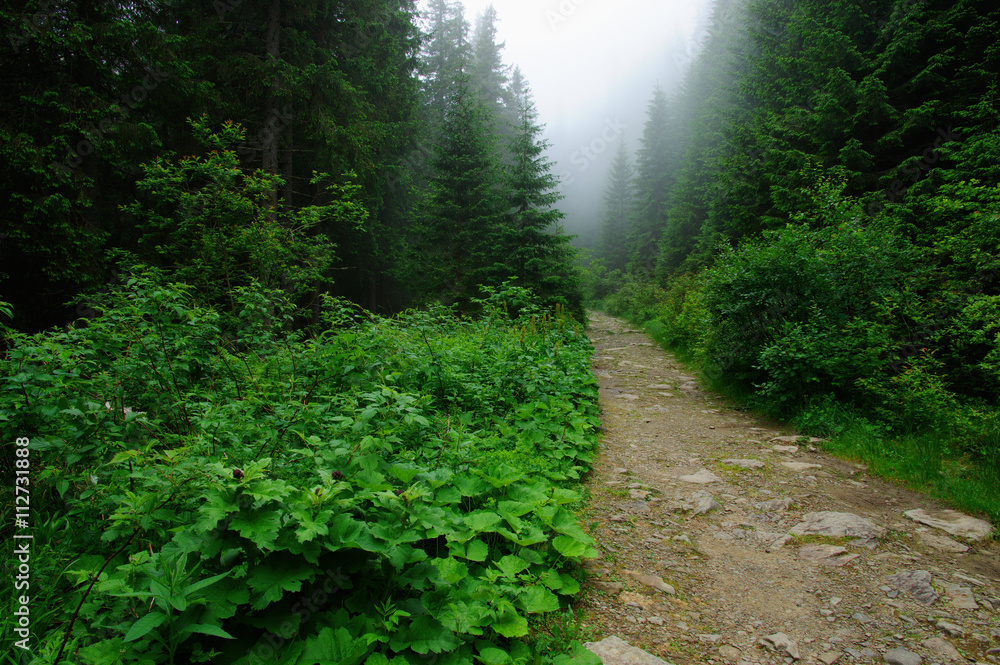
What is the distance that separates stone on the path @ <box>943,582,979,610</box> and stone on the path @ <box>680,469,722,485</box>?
66.4 inches

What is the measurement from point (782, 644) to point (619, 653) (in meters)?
0.86

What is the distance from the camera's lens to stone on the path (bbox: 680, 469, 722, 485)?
4.07 metres

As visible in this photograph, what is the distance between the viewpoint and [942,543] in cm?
293

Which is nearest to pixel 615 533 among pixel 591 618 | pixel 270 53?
pixel 591 618

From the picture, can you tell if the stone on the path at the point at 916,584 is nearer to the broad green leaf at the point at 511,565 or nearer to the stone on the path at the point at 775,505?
the stone on the path at the point at 775,505

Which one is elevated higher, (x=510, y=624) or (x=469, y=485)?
(x=469, y=485)

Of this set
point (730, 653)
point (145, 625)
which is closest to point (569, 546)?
point (730, 653)

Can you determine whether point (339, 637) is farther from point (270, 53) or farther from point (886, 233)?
point (270, 53)

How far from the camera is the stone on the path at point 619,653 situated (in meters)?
1.99

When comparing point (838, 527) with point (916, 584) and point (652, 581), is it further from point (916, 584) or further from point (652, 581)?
point (652, 581)

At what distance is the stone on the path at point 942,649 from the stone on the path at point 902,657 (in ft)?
0.33

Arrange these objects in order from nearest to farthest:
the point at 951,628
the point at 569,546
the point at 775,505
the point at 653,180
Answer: the point at 951,628, the point at 569,546, the point at 775,505, the point at 653,180

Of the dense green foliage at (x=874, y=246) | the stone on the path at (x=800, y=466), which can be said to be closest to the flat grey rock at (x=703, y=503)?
the stone on the path at (x=800, y=466)

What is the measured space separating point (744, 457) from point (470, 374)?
3164 millimetres
